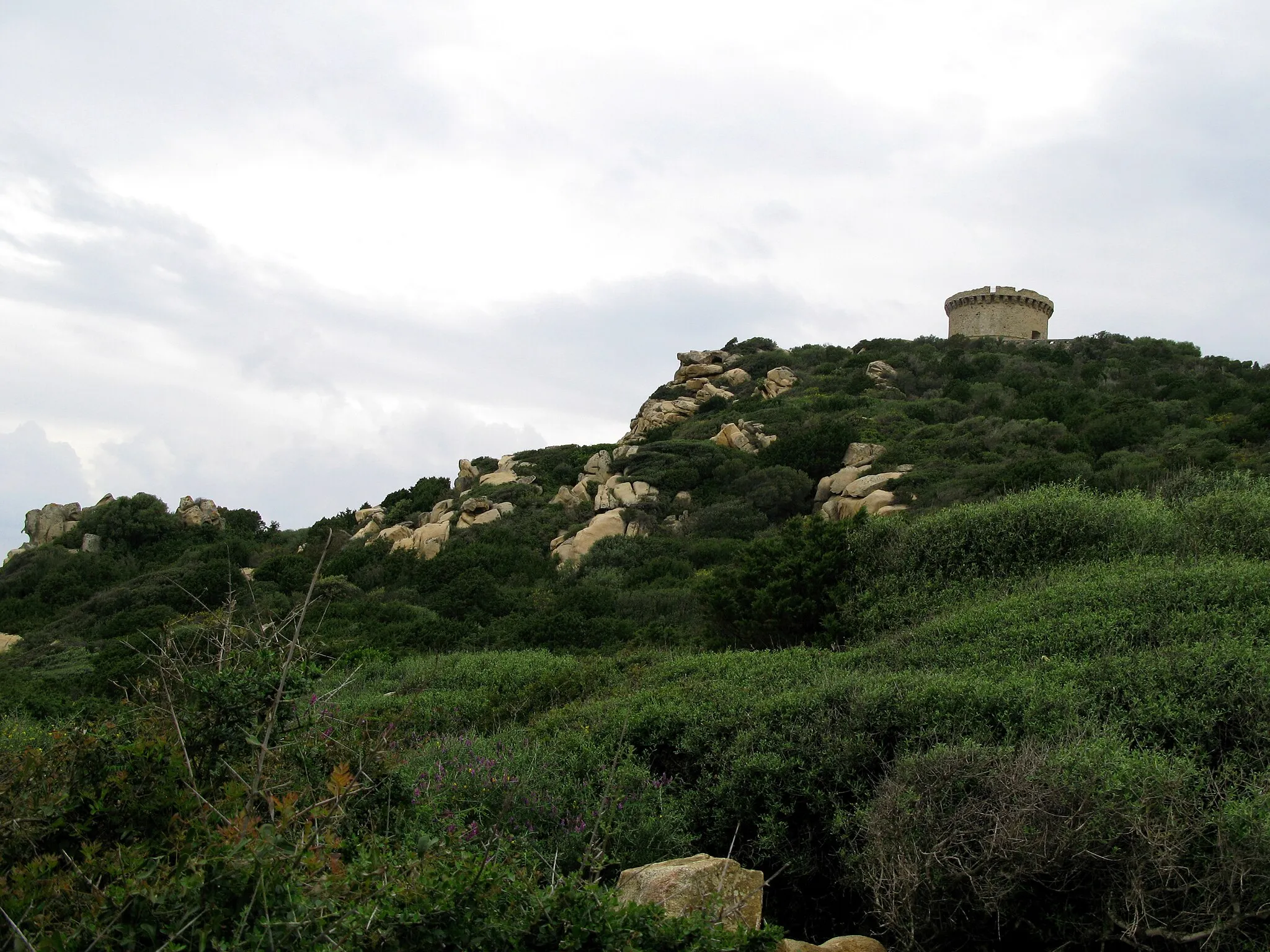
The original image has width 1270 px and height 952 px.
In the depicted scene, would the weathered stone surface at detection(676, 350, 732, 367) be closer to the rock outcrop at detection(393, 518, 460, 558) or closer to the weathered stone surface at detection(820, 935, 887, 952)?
the rock outcrop at detection(393, 518, 460, 558)

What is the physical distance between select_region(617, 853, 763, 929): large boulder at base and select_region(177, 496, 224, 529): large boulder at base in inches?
1339

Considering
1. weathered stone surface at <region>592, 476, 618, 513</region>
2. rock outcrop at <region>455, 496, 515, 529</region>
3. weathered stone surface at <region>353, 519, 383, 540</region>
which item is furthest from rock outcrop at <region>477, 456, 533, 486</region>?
weathered stone surface at <region>592, 476, 618, 513</region>

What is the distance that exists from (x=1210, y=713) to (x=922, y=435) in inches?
883

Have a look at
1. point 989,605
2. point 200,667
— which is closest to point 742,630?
point 989,605

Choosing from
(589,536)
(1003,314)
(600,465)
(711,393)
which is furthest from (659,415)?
(1003,314)

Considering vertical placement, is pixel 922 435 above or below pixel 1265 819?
above

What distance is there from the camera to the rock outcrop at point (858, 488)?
22.4m

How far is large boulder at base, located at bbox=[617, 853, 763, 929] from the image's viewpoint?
490 cm

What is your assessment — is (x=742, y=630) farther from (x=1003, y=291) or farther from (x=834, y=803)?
(x=1003, y=291)

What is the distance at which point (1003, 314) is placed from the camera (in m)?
51.5

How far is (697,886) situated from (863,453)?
23.3 meters

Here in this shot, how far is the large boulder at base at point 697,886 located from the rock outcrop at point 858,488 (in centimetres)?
1594

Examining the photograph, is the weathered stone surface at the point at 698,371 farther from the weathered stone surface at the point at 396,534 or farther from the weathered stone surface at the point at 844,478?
the weathered stone surface at the point at 844,478

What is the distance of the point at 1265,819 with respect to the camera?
16.3ft
